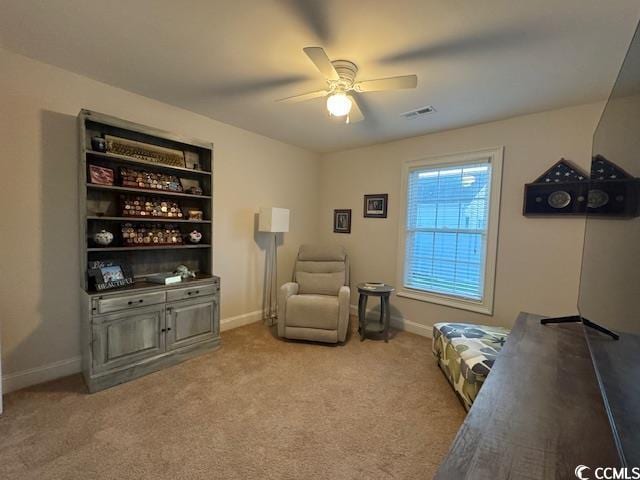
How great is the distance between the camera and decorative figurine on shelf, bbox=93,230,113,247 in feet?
7.86

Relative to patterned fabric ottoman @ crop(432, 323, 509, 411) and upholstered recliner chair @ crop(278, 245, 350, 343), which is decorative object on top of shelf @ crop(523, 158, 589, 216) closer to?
patterned fabric ottoman @ crop(432, 323, 509, 411)

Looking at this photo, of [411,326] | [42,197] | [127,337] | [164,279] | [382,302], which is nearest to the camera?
[42,197]

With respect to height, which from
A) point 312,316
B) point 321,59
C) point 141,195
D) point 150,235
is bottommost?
point 312,316

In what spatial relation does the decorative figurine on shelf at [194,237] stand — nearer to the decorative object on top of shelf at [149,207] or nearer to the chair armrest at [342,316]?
the decorative object on top of shelf at [149,207]

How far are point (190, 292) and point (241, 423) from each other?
1.33 meters

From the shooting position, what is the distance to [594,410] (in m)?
1.15

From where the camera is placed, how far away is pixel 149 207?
106 inches

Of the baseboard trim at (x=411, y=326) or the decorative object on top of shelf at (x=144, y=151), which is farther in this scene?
the baseboard trim at (x=411, y=326)

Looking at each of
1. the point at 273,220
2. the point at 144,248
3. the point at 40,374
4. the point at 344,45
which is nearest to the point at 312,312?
the point at 273,220

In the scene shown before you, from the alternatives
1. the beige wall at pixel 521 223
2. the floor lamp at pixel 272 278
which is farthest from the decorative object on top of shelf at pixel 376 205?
the floor lamp at pixel 272 278

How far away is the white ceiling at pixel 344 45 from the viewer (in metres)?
1.52

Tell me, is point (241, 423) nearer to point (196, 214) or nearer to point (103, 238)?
point (103, 238)

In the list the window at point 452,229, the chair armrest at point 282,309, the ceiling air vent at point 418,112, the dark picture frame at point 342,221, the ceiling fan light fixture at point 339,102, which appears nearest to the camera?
the ceiling fan light fixture at point 339,102

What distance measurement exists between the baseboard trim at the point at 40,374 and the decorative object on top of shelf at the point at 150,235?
1.11 m
